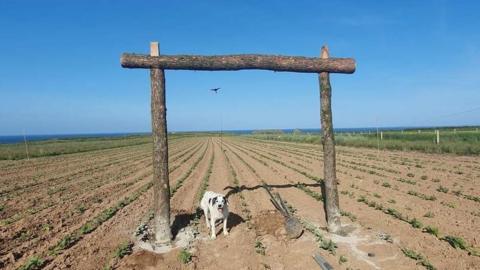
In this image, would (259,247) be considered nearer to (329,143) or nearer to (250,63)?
(329,143)

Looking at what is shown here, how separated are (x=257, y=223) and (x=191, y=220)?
1.88 m

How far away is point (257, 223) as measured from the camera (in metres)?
9.48

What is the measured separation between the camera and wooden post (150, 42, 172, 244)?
26.2 ft

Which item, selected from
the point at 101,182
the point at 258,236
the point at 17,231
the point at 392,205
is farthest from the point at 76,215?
the point at 392,205

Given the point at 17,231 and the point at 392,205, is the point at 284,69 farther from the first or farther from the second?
the point at 17,231

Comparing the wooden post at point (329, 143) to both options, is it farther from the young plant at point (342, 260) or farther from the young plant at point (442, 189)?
the young plant at point (442, 189)

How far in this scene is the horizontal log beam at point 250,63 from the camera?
7.95 metres

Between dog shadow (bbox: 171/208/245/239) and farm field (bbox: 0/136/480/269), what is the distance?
0.10 ft

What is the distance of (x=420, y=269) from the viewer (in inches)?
251

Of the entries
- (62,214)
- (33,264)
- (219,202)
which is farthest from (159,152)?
(62,214)

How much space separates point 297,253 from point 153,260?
9.67ft

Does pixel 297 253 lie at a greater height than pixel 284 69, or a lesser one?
lesser

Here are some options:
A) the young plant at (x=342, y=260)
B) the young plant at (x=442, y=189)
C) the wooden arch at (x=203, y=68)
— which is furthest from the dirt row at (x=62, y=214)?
the young plant at (x=442, y=189)

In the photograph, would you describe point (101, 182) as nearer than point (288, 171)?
Yes
